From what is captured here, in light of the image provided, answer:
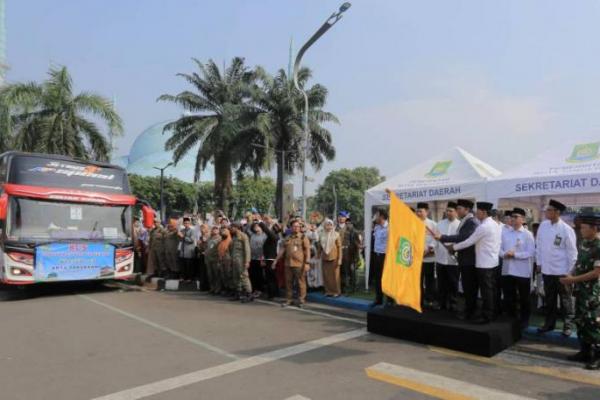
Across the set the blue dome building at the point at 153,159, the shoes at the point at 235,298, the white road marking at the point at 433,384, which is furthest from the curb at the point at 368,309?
the blue dome building at the point at 153,159

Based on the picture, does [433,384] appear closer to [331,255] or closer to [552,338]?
[552,338]

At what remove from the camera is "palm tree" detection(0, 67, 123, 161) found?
62.8 feet

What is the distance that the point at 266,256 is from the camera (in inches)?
399

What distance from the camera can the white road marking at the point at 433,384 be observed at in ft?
14.2

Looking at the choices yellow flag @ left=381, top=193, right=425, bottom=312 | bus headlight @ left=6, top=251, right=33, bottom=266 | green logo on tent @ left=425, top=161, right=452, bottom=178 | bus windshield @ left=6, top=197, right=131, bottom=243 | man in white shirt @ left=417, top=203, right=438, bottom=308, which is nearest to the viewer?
yellow flag @ left=381, top=193, right=425, bottom=312

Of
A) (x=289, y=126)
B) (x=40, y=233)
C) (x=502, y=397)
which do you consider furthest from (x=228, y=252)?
(x=289, y=126)

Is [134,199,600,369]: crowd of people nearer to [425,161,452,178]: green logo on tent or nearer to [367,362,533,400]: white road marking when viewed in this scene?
[425,161,452,178]: green logo on tent

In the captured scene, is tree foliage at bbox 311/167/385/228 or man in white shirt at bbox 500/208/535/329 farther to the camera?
tree foliage at bbox 311/167/385/228

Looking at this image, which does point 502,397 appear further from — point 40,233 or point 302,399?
point 40,233

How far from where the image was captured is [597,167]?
7.68 m

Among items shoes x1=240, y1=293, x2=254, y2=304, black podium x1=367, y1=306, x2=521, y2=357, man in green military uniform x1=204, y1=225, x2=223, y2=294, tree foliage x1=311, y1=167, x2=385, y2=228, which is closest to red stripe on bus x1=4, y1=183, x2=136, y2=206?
man in green military uniform x1=204, y1=225, x2=223, y2=294

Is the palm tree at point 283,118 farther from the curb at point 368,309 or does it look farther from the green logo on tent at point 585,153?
the green logo on tent at point 585,153

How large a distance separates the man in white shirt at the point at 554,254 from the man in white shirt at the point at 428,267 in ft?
5.84

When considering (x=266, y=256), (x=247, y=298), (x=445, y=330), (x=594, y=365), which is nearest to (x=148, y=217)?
(x=266, y=256)
